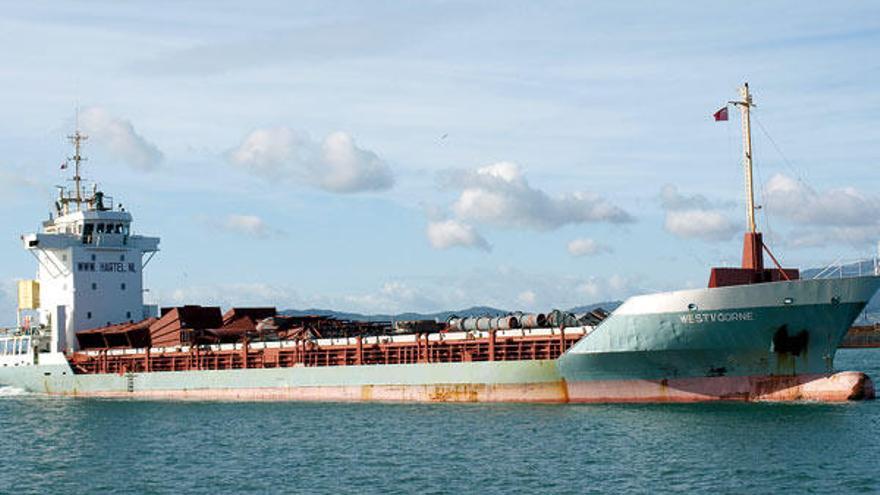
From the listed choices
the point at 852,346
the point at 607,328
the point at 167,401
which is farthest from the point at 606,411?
the point at 852,346

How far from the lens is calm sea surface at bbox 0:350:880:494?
2775 cm

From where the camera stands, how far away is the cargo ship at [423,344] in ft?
124

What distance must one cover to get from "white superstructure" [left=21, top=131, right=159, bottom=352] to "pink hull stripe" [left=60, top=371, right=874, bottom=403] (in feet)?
63.1

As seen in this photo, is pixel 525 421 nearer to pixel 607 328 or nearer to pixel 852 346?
pixel 607 328

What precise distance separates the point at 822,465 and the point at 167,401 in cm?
3281

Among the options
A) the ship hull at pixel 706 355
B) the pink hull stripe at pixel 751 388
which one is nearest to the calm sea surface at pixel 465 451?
the pink hull stripe at pixel 751 388

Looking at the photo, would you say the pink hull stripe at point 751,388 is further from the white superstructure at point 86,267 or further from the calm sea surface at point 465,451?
the white superstructure at point 86,267

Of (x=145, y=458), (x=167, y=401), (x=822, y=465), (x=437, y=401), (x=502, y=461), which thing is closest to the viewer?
(x=822, y=465)

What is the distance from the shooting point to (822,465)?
28.4 metres

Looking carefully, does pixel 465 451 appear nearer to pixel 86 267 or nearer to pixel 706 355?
pixel 706 355

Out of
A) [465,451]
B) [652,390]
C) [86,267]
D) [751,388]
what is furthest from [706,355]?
[86,267]

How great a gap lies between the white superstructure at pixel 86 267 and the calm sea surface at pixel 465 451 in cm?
1439

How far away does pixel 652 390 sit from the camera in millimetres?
39500

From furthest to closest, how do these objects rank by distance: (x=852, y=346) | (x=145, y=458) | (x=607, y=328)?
(x=852, y=346) < (x=607, y=328) < (x=145, y=458)
